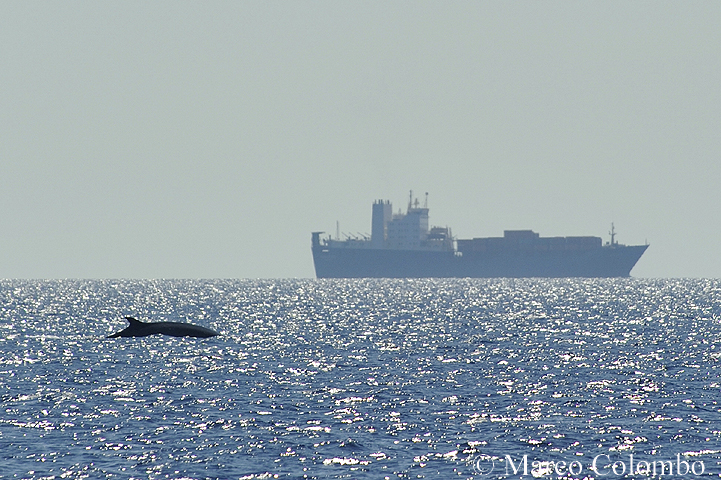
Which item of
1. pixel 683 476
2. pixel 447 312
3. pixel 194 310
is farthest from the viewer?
pixel 194 310

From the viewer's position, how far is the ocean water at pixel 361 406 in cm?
2772

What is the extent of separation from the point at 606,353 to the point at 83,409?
3121 centimetres

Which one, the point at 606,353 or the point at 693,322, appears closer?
the point at 606,353

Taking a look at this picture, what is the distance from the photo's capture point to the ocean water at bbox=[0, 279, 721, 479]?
27719mm

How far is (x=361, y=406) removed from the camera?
122 feet

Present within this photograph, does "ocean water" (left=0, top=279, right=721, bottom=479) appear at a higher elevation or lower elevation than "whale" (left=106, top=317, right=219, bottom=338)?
lower

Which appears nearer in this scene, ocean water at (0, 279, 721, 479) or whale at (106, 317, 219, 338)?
ocean water at (0, 279, 721, 479)

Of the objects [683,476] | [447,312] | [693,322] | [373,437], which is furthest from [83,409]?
[447,312]

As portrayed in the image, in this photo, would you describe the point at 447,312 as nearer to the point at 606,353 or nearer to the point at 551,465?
the point at 606,353

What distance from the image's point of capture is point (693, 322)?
87062mm

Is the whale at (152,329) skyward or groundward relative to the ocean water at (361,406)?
skyward

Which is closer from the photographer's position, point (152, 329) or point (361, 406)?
point (361, 406)

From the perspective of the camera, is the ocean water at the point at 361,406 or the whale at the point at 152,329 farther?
the whale at the point at 152,329

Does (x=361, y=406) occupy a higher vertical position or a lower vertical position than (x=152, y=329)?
lower
